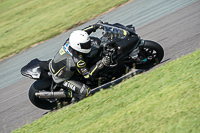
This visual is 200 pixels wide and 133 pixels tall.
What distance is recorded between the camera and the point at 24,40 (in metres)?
15.0

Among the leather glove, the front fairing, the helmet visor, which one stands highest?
the helmet visor

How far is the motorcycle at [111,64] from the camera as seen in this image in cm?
630

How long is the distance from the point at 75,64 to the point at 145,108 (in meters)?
2.39

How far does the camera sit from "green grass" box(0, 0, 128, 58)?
580 inches

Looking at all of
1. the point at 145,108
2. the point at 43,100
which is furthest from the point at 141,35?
the point at 145,108

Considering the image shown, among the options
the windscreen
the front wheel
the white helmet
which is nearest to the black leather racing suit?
the white helmet

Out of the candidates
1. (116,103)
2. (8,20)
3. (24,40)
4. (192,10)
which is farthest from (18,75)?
(8,20)

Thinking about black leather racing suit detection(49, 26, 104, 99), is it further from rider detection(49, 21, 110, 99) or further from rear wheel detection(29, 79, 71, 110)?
rear wheel detection(29, 79, 71, 110)

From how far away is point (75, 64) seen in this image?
6.15 m

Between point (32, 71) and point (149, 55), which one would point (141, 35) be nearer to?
point (149, 55)

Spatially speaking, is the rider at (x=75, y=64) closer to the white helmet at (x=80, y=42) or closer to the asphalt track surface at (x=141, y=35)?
the white helmet at (x=80, y=42)

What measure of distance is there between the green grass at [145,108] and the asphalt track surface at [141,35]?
1405 millimetres

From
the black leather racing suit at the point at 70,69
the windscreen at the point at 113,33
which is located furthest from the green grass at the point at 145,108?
the windscreen at the point at 113,33

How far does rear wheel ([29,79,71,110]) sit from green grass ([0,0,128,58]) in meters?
7.47
